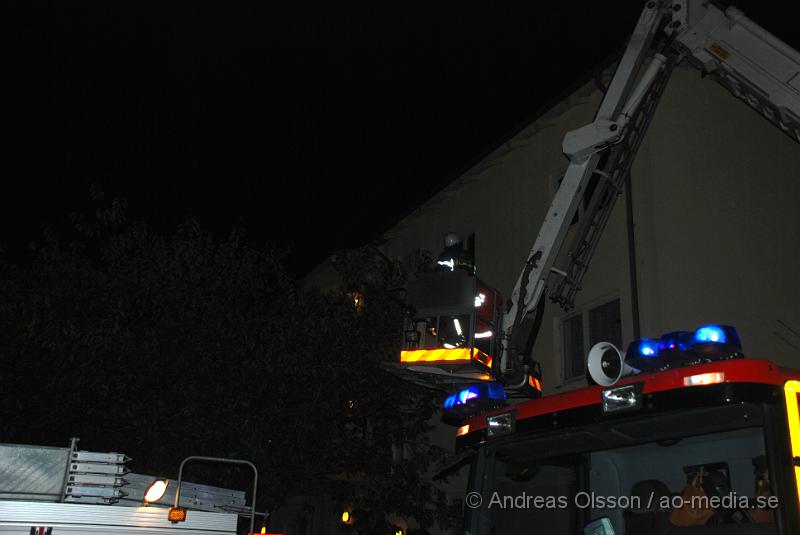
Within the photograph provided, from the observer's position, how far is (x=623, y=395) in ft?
14.7

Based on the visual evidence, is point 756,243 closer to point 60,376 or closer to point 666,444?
point 666,444

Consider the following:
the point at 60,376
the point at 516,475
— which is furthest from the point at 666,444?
the point at 60,376

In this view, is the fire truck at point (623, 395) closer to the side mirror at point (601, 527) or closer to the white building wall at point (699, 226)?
the side mirror at point (601, 527)

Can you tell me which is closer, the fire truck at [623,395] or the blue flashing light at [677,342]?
the fire truck at [623,395]

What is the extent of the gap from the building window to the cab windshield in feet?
20.1

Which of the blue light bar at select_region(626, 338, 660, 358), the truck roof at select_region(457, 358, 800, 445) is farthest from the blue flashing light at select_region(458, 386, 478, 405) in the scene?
the blue light bar at select_region(626, 338, 660, 358)

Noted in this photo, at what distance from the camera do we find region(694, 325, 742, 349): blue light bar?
14.4 feet

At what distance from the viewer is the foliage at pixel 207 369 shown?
487 inches

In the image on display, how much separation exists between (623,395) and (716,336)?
2.05 ft

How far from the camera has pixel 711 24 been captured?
27.2 ft

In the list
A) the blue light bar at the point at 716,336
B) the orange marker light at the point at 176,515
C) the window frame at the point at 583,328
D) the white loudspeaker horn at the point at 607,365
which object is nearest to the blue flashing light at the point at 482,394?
the white loudspeaker horn at the point at 607,365

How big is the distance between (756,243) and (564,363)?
11.5 feet

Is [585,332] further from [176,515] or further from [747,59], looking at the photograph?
[176,515]

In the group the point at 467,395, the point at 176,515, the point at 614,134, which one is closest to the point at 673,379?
the point at 467,395
